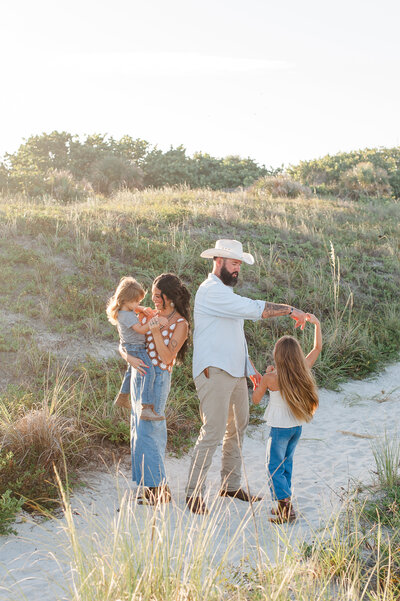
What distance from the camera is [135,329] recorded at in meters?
5.04

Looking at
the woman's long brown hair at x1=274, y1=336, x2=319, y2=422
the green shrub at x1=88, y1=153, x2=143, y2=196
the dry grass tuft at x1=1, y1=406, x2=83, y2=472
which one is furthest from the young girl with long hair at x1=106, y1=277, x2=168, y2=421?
the green shrub at x1=88, y1=153, x2=143, y2=196

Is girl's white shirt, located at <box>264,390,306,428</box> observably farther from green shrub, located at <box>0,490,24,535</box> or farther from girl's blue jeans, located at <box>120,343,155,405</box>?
green shrub, located at <box>0,490,24,535</box>

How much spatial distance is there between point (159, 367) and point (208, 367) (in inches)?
17.3

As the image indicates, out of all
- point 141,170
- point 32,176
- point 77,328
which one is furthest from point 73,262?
point 141,170

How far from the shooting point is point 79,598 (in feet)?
9.52

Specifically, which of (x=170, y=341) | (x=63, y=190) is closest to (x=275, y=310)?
(x=170, y=341)

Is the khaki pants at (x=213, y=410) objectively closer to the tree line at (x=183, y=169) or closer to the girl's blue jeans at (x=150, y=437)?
the girl's blue jeans at (x=150, y=437)

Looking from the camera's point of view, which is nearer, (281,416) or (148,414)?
(281,416)

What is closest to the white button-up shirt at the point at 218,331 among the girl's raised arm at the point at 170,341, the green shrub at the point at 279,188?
the girl's raised arm at the point at 170,341

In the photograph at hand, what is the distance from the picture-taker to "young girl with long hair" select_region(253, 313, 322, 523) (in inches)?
192

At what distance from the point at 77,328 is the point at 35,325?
22.7 inches

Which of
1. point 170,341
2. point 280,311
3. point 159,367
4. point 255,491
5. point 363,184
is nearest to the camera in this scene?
point 280,311

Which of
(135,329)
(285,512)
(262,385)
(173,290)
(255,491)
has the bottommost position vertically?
(255,491)

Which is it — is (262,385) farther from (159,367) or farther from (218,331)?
(159,367)
